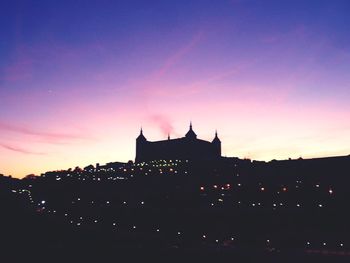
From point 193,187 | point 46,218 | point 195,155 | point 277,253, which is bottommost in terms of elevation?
point 277,253

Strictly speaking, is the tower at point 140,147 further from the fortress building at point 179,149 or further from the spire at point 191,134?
the spire at point 191,134

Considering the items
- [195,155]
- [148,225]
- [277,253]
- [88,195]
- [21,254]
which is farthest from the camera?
[195,155]

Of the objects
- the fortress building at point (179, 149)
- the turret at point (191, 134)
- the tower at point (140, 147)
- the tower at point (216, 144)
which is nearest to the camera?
the fortress building at point (179, 149)

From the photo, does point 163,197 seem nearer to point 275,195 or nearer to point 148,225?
point 148,225

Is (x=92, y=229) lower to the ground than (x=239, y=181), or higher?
lower

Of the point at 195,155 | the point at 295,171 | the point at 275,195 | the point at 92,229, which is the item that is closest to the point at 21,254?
the point at 92,229

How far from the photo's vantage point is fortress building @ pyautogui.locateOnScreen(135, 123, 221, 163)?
13388 cm

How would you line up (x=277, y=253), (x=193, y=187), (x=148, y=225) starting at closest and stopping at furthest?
1. (x=277, y=253)
2. (x=148, y=225)
3. (x=193, y=187)

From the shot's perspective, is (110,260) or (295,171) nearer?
(110,260)

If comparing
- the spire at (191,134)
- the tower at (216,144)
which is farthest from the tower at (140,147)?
the tower at (216,144)

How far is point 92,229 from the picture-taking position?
51500mm

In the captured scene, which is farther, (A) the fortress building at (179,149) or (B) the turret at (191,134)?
(B) the turret at (191,134)

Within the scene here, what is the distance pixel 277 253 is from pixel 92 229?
2859cm

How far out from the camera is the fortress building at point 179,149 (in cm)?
13388
